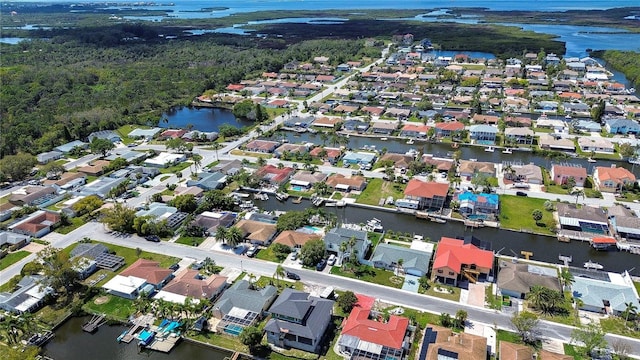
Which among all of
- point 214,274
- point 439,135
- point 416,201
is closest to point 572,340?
point 416,201

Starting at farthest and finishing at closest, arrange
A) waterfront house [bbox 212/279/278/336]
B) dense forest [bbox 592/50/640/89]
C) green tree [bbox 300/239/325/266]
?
dense forest [bbox 592/50/640/89] < green tree [bbox 300/239/325/266] < waterfront house [bbox 212/279/278/336]

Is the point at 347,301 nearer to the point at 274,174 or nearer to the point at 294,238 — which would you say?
the point at 294,238

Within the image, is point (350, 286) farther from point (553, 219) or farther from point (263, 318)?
point (553, 219)

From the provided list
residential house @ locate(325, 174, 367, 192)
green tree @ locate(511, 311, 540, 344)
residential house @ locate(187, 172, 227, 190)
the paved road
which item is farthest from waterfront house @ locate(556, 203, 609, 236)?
residential house @ locate(187, 172, 227, 190)

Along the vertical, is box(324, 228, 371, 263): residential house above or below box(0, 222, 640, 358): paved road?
above

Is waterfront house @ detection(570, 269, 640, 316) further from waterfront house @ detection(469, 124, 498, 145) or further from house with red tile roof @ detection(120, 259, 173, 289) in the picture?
waterfront house @ detection(469, 124, 498, 145)
